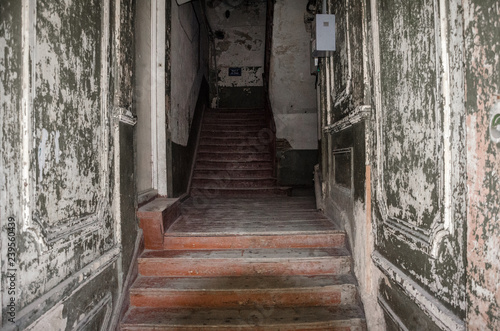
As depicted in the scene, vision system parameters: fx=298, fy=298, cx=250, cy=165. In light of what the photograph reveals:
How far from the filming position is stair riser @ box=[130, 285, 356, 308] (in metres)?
2.53

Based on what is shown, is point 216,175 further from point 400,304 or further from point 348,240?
point 400,304

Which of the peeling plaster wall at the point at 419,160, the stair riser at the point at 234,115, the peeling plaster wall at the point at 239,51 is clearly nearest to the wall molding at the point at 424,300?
the peeling plaster wall at the point at 419,160

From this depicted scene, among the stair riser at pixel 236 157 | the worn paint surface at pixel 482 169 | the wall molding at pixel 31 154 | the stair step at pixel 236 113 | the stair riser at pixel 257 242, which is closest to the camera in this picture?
the worn paint surface at pixel 482 169

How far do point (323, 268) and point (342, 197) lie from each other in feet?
2.54

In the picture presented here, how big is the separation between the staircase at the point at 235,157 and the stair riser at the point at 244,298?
10.3 ft

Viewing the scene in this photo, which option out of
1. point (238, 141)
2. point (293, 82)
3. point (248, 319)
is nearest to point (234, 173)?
point (238, 141)

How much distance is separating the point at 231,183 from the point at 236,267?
321 cm

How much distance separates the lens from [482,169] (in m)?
1.10

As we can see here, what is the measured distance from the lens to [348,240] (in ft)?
9.49

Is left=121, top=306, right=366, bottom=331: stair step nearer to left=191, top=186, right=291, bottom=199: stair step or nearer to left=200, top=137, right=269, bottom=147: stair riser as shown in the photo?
left=191, top=186, right=291, bottom=199: stair step

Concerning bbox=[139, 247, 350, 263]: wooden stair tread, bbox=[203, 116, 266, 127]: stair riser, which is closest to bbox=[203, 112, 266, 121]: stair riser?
bbox=[203, 116, 266, 127]: stair riser

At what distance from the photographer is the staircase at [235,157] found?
19.1ft

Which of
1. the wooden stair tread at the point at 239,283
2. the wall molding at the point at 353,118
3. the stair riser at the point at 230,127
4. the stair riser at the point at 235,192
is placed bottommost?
the wooden stair tread at the point at 239,283

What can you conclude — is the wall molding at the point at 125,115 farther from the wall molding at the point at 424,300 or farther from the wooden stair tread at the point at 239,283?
Answer: the wall molding at the point at 424,300
